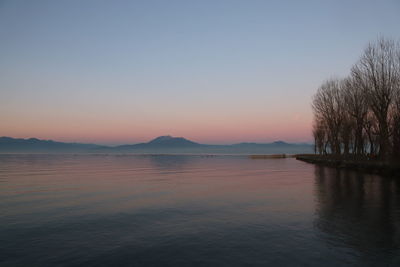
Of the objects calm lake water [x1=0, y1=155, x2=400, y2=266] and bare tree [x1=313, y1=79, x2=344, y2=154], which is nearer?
calm lake water [x1=0, y1=155, x2=400, y2=266]

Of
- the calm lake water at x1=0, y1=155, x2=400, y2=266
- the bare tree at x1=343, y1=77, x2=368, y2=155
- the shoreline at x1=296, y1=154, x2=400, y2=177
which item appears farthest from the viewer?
the bare tree at x1=343, y1=77, x2=368, y2=155

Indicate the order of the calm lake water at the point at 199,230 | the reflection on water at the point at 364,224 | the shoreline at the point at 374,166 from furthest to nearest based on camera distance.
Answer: the shoreline at the point at 374,166 → the reflection on water at the point at 364,224 → the calm lake water at the point at 199,230

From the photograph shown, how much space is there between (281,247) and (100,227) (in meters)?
8.50

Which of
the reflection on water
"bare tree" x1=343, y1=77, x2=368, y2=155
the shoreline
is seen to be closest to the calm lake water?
the reflection on water

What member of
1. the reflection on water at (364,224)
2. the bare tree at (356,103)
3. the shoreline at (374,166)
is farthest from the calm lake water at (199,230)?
the bare tree at (356,103)

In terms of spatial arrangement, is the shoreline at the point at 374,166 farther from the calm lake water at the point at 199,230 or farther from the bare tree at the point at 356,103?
the calm lake water at the point at 199,230

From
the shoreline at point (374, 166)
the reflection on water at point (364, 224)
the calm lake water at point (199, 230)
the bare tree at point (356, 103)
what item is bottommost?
the calm lake water at point (199, 230)

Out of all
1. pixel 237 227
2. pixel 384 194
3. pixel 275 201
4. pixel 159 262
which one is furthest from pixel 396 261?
pixel 384 194

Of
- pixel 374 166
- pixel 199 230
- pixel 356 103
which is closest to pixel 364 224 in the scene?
pixel 199 230

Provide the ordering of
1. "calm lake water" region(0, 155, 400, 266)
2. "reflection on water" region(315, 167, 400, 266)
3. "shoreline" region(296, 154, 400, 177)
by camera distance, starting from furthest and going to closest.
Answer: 1. "shoreline" region(296, 154, 400, 177)
2. "reflection on water" region(315, 167, 400, 266)
3. "calm lake water" region(0, 155, 400, 266)

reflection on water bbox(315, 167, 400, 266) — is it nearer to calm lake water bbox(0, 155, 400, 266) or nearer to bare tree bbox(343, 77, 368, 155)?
calm lake water bbox(0, 155, 400, 266)

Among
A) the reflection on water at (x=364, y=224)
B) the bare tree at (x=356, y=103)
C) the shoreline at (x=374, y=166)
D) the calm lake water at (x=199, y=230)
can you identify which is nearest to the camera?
the calm lake water at (x=199, y=230)

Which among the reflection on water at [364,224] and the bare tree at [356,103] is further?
the bare tree at [356,103]

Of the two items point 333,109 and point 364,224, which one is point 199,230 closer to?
point 364,224
